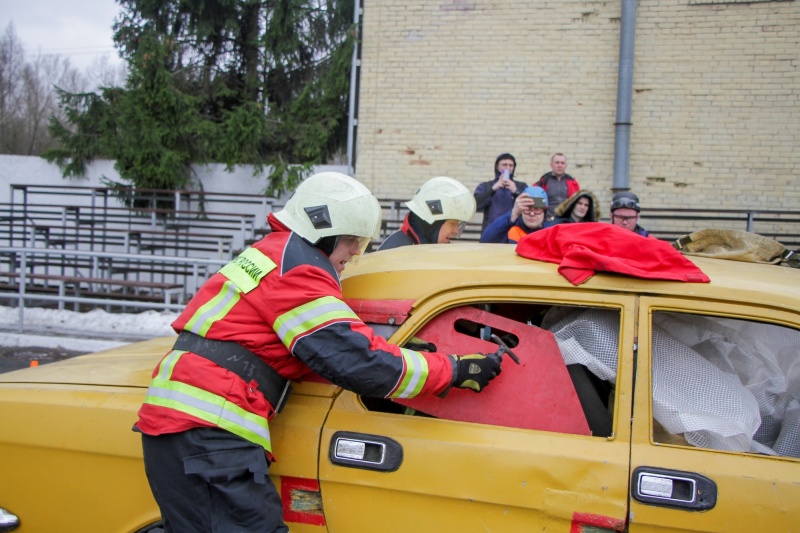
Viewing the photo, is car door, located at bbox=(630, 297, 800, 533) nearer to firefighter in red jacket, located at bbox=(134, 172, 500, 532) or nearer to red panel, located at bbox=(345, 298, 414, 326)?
firefighter in red jacket, located at bbox=(134, 172, 500, 532)

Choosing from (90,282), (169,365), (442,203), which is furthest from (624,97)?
(169,365)

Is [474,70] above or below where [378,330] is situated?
above

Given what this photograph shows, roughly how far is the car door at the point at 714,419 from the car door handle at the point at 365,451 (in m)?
0.75

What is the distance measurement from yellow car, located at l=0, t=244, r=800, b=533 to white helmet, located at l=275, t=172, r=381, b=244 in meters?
0.29

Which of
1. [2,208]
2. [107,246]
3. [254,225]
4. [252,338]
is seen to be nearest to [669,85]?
[254,225]

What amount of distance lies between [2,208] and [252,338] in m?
13.1

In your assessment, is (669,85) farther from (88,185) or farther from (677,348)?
(88,185)

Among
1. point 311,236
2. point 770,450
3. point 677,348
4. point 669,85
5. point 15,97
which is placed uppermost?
point 15,97

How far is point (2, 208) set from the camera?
13.1 metres

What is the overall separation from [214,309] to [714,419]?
1728mm

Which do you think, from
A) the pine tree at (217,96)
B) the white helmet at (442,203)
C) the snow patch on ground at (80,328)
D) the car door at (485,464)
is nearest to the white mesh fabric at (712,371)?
the car door at (485,464)

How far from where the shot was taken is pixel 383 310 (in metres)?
2.44

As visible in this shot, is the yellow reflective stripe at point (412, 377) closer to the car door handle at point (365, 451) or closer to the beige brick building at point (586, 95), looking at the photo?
the car door handle at point (365, 451)

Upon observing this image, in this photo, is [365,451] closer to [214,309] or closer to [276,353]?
[276,353]
